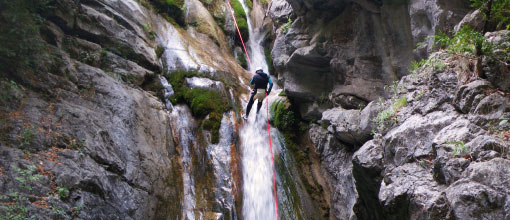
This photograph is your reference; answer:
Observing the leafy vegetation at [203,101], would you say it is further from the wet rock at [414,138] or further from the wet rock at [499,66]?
the wet rock at [499,66]

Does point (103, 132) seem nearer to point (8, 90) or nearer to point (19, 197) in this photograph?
point (8, 90)

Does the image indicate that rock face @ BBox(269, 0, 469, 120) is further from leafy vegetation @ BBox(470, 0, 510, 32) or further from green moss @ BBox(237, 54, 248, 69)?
green moss @ BBox(237, 54, 248, 69)

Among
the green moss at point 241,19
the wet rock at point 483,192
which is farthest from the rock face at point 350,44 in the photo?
the green moss at point 241,19

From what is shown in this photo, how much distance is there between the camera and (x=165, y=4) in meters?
14.7

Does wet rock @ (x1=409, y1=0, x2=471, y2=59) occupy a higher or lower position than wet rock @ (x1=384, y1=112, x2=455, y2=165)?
higher

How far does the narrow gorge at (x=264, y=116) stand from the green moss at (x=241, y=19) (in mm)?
3573

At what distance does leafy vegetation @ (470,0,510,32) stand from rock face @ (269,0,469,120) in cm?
102

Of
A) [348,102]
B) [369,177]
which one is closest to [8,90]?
[369,177]

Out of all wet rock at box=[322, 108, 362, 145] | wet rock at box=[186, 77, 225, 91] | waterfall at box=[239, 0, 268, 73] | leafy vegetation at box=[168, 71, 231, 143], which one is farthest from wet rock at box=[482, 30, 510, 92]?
waterfall at box=[239, 0, 268, 73]

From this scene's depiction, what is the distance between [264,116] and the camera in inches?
438

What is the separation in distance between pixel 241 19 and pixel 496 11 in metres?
13.8

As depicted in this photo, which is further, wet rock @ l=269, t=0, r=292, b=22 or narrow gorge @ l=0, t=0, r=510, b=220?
wet rock @ l=269, t=0, r=292, b=22

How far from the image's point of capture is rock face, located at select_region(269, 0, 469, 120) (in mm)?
7191

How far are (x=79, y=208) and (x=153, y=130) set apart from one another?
3.38 m
